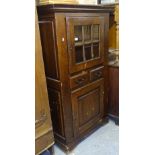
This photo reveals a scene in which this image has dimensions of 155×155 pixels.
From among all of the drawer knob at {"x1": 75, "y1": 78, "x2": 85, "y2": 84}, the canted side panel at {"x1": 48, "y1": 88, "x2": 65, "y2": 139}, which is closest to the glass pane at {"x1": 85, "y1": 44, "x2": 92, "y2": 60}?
the drawer knob at {"x1": 75, "y1": 78, "x2": 85, "y2": 84}

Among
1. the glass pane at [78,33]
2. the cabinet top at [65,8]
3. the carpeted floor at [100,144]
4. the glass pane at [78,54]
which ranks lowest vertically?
the carpeted floor at [100,144]

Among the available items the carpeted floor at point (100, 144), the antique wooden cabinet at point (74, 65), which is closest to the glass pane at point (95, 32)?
the antique wooden cabinet at point (74, 65)

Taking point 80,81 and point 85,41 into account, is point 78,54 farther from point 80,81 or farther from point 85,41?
point 80,81

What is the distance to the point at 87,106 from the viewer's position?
6.35ft

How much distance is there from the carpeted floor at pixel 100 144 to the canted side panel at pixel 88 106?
0.75 ft

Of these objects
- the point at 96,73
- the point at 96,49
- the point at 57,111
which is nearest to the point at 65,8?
the point at 96,49

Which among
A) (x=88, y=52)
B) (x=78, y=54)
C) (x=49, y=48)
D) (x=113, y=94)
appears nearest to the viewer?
(x=49, y=48)

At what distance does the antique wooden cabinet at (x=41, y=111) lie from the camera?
56.7 inches

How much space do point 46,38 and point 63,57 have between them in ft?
0.74

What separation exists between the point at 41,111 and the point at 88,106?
596mm

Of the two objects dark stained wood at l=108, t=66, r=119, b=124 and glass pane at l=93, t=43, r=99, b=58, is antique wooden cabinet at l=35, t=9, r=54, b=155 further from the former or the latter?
dark stained wood at l=108, t=66, r=119, b=124

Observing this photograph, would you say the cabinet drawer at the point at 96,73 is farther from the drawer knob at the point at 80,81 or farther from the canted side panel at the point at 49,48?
the canted side panel at the point at 49,48

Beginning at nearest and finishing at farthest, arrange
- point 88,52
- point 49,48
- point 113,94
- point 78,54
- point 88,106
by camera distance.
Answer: point 49,48, point 78,54, point 88,52, point 88,106, point 113,94

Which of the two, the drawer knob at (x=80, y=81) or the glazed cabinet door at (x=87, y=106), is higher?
the drawer knob at (x=80, y=81)
